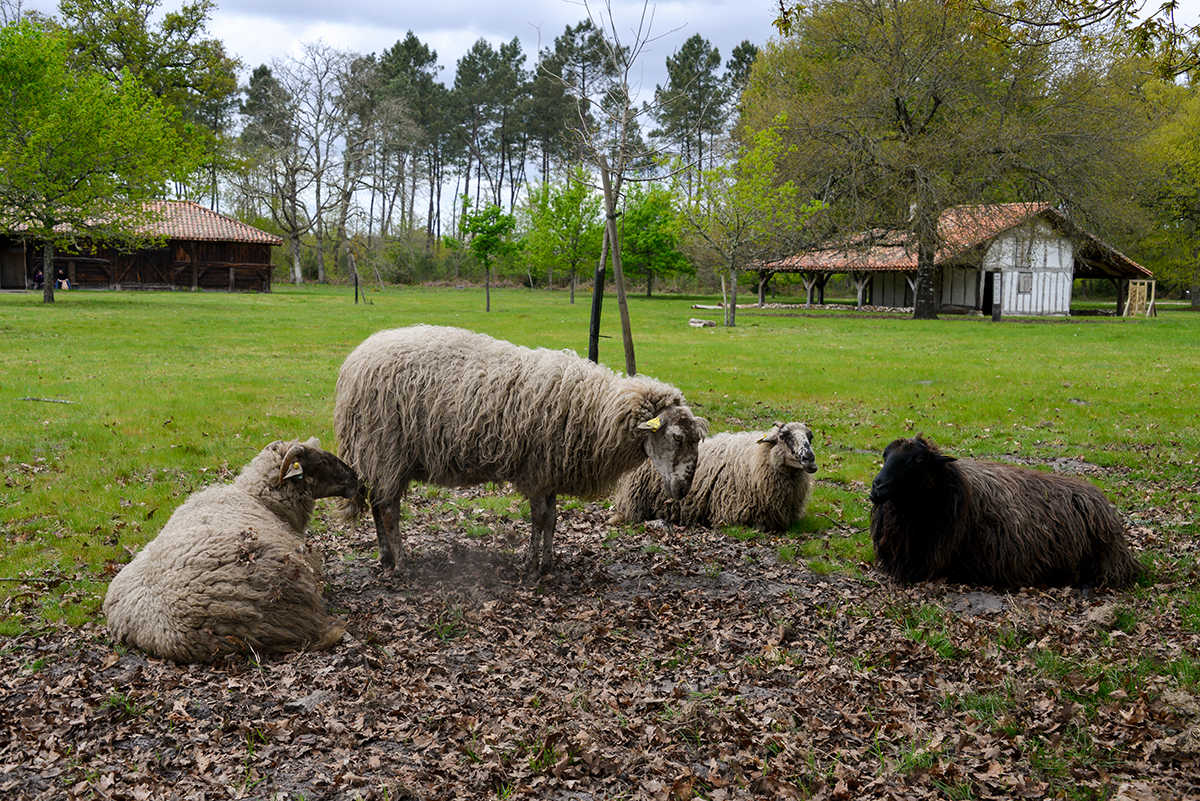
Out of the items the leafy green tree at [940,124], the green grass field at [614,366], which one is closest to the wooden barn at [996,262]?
the leafy green tree at [940,124]

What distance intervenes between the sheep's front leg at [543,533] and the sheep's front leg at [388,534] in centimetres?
120

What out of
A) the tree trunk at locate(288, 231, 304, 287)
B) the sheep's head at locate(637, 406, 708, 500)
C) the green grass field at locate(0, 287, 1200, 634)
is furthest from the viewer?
the tree trunk at locate(288, 231, 304, 287)

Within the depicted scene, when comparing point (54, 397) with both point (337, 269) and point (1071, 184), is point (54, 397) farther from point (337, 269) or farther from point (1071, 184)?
point (337, 269)

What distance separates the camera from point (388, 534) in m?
7.17

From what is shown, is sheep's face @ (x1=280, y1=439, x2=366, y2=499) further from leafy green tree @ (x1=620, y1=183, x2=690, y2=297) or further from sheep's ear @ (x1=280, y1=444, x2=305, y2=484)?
leafy green tree @ (x1=620, y1=183, x2=690, y2=297)

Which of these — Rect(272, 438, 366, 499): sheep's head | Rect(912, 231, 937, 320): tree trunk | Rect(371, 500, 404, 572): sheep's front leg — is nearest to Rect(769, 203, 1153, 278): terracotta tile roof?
Rect(912, 231, 937, 320): tree trunk

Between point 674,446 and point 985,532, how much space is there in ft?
9.29

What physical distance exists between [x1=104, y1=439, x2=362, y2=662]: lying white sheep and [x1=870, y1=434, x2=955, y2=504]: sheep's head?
4.58 m

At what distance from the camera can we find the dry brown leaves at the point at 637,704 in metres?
4.08

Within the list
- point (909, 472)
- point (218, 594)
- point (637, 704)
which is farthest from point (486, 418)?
point (909, 472)

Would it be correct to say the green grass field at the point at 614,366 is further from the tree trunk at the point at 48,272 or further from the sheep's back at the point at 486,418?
the tree trunk at the point at 48,272

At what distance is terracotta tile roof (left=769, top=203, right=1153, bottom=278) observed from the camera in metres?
36.2

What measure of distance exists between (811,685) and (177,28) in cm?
6145

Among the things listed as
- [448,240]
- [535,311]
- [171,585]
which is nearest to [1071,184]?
[535,311]
